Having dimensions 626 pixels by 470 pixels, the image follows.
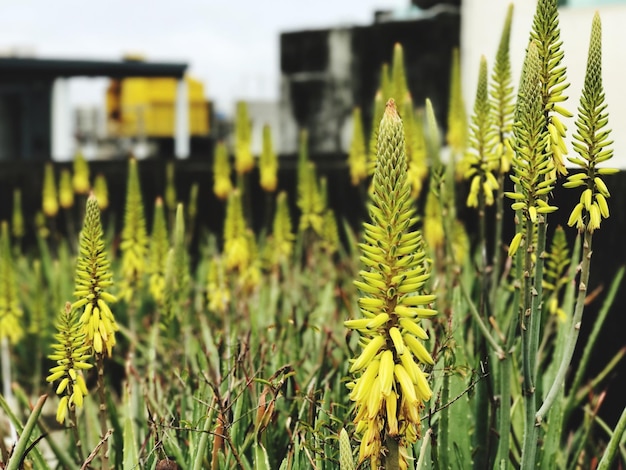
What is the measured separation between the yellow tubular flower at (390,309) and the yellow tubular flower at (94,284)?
2.13 feet

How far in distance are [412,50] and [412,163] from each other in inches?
304

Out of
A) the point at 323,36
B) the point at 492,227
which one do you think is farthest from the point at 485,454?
the point at 323,36

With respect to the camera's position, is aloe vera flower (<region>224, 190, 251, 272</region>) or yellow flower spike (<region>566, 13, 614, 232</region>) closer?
yellow flower spike (<region>566, 13, 614, 232</region>)

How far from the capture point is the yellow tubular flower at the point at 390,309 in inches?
53.1

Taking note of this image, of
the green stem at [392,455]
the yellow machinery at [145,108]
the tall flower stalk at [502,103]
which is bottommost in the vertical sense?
the green stem at [392,455]

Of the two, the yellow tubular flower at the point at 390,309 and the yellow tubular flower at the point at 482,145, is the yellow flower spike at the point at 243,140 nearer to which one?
the yellow tubular flower at the point at 482,145

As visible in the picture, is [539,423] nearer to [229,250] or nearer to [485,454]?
[485,454]

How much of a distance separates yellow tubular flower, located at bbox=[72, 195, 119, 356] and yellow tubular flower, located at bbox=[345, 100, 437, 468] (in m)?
0.65

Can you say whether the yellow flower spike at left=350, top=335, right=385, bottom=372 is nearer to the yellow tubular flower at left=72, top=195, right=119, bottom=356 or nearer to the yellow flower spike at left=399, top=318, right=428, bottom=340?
the yellow flower spike at left=399, top=318, right=428, bottom=340

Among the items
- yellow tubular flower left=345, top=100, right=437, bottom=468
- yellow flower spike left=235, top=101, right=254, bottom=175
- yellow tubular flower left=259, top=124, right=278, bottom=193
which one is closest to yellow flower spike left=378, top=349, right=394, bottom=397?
yellow tubular flower left=345, top=100, right=437, bottom=468

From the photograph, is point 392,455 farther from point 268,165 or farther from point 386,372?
point 268,165

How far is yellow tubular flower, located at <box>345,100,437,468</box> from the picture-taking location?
53.1 inches

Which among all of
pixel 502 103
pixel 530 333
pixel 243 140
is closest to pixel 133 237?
pixel 502 103

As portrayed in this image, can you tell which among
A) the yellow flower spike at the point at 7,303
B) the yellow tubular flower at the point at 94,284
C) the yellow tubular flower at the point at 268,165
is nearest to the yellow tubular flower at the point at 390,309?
the yellow tubular flower at the point at 94,284
